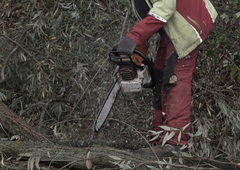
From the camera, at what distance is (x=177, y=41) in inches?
79.0

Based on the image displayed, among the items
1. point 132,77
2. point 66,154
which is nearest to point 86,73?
point 132,77

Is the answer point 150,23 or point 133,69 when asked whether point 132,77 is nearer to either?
point 133,69

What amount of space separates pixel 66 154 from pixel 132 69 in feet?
3.26

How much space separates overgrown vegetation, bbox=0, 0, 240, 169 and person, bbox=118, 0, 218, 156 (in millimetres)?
771

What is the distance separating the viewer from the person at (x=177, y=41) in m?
1.89

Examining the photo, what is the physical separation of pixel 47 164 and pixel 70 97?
1.86 m

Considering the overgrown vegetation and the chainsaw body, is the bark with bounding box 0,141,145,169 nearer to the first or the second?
the chainsaw body

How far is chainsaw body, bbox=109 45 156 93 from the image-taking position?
6.67 feet

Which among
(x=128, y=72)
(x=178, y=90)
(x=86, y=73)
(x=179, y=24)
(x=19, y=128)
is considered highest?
(x=179, y=24)

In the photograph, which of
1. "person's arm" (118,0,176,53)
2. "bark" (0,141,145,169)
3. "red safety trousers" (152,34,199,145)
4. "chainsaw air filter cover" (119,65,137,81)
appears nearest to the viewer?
"bark" (0,141,145,169)

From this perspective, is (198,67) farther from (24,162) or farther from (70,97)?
(24,162)

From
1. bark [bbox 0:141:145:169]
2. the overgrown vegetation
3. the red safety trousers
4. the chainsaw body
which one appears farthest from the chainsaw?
the overgrown vegetation

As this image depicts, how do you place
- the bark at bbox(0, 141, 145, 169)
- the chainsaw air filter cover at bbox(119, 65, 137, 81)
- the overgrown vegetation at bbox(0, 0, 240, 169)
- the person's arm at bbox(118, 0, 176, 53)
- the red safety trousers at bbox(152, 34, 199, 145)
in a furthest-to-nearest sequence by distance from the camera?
the overgrown vegetation at bbox(0, 0, 240, 169) → the chainsaw air filter cover at bbox(119, 65, 137, 81) → the red safety trousers at bbox(152, 34, 199, 145) → the person's arm at bbox(118, 0, 176, 53) → the bark at bbox(0, 141, 145, 169)

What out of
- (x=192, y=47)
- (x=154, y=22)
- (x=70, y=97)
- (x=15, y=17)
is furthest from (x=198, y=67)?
(x=15, y=17)
